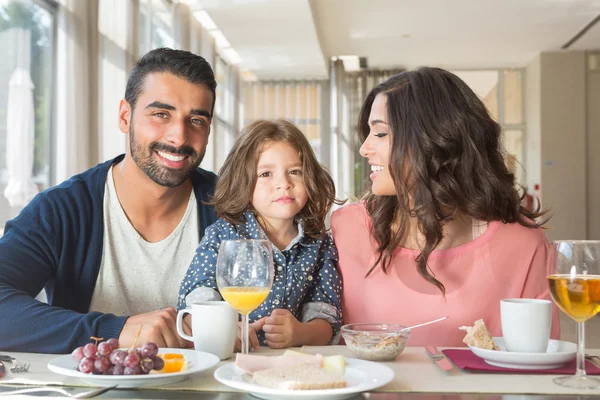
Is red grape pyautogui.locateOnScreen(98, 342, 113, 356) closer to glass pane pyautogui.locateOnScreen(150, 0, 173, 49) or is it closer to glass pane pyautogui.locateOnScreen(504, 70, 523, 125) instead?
glass pane pyautogui.locateOnScreen(150, 0, 173, 49)

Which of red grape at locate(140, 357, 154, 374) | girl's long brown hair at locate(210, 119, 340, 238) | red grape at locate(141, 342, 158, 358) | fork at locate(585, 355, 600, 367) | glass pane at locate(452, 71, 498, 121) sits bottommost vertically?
fork at locate(585, 355, 600, 367)

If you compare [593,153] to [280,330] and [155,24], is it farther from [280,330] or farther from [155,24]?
[280,330]

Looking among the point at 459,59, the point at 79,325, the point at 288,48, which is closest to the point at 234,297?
the point at 79,325

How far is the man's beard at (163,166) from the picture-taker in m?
2.13

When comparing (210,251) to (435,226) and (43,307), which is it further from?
(435,226)

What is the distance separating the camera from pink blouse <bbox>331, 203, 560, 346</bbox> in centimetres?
192

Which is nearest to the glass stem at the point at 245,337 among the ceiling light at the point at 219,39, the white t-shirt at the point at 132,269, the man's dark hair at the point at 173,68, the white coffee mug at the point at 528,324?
the white coffee mug at the point at 528,324

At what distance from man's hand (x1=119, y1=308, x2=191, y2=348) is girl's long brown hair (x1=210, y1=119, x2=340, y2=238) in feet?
2.03

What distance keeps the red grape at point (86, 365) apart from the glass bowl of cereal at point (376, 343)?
0.50 m

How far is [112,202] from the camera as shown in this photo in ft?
7.05

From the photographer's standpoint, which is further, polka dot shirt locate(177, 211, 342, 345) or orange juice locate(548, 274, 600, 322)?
polka dot shirt locate(177, 211, 342, 345)

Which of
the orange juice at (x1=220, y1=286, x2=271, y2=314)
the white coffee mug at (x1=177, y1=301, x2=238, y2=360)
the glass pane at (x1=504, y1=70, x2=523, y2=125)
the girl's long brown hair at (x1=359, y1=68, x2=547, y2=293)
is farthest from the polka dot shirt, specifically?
the glass pane at (x1=504, y1=70, x2=523, y2=125)

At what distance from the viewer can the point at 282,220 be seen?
6.84ft

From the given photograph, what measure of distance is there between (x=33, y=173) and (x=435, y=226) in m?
3.18
